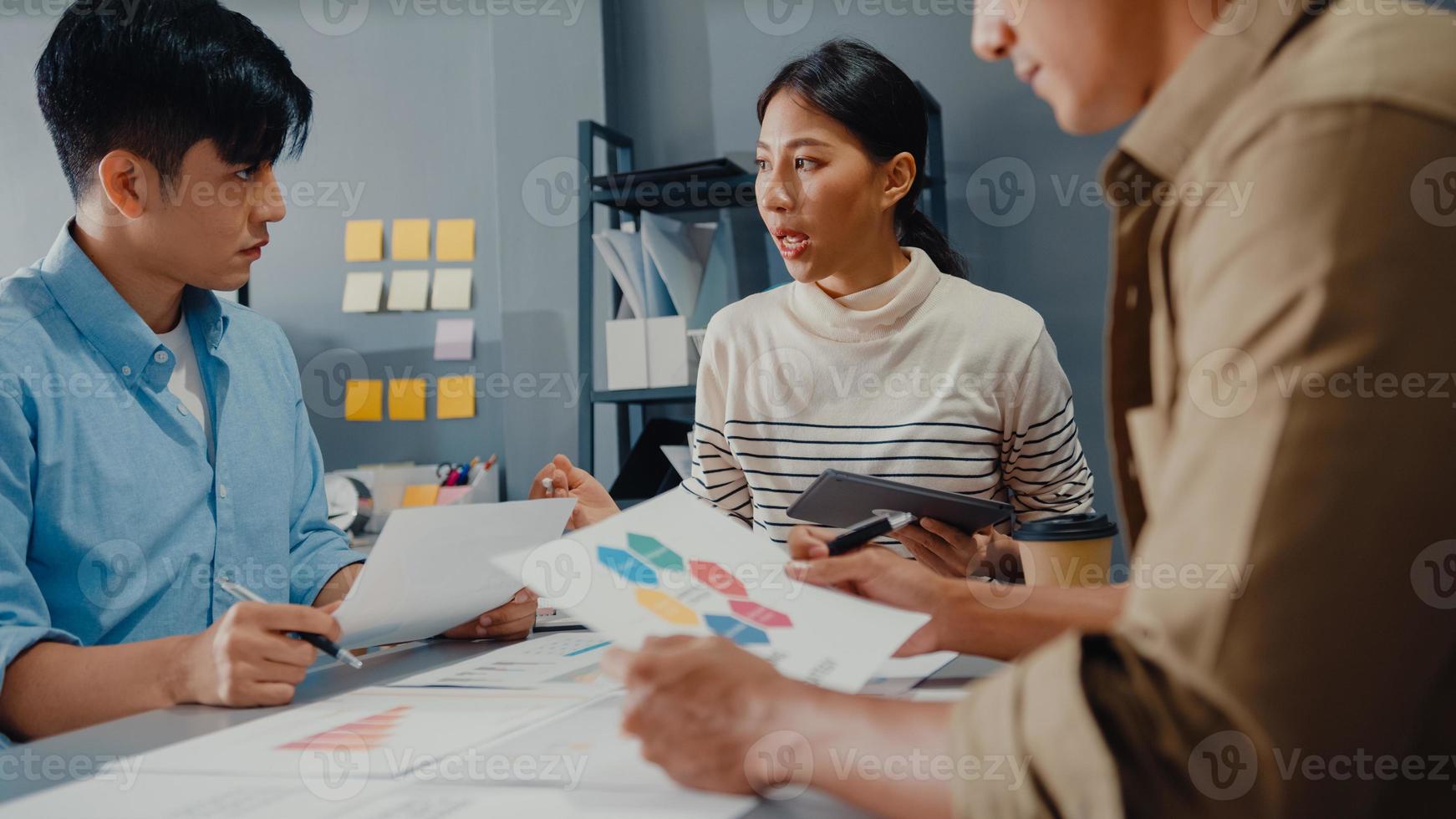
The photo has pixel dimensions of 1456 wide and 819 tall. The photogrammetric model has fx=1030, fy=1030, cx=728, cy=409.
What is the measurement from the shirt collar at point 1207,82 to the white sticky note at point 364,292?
234 cm

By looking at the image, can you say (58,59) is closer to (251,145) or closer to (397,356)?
(251,145)

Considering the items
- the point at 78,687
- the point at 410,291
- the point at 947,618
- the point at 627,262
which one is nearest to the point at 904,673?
the point at 947,618

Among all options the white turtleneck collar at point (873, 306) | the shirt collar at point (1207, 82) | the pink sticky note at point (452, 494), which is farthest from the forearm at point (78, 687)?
the pink sticky note at point (452, 494)

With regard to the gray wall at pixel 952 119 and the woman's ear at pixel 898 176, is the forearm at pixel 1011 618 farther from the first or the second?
the gray wall at pixel 952 119

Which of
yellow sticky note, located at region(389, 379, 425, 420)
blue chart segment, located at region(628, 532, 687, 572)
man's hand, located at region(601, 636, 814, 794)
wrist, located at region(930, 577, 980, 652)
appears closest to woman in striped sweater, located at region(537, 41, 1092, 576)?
wrist, located at region(930, 577, 980, 652)

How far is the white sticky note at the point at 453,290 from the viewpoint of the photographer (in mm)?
2562

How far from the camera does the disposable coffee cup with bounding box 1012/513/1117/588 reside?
1003 mm

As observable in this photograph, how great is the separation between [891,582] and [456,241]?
1.97m

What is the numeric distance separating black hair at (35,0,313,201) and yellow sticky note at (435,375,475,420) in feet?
4.53

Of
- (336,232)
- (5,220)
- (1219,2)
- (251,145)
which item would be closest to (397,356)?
(336,232)

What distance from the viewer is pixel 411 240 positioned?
8.55 ft

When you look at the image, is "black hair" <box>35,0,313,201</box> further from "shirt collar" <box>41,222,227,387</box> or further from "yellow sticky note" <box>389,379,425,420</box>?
"yellow sticky note" <box>389,379,425,420</box>

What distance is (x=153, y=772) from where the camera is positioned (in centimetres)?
67

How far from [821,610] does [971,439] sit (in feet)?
2.63
